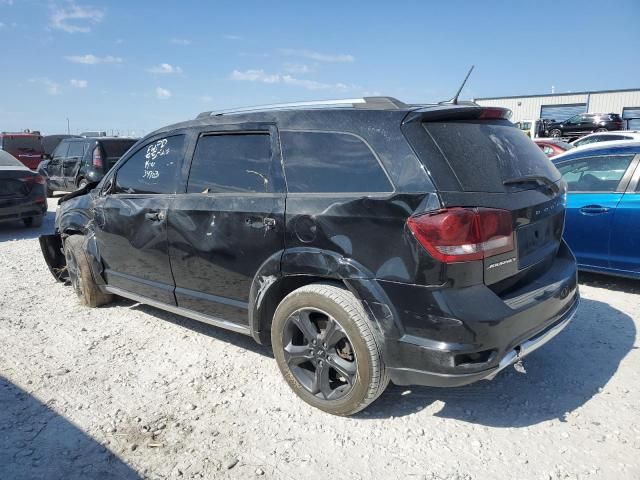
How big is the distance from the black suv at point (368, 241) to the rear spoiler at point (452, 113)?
1 cm

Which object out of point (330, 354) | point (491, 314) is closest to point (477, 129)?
point (491, 314)

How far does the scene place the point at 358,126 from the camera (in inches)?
104

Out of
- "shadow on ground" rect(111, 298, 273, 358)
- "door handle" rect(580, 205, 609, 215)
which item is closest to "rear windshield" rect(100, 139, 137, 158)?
"shadow on ground" rect(111, 298, 273, 358)

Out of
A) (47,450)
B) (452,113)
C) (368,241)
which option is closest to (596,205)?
(452,113)

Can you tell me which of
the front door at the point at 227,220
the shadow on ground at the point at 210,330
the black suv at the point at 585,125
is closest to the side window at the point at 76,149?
the shadow on ground at the point at 210,330

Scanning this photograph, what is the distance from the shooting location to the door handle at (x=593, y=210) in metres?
4.74

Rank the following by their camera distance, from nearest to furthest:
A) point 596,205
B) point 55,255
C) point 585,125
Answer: point 596,205 < point 55,255 < point 585,125

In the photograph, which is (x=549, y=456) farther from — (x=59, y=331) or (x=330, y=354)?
(x=59, y=331)

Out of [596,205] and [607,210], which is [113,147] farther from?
[607,210]

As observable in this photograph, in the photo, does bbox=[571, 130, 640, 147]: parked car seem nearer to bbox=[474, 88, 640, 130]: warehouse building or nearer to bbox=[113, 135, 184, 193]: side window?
bbox=[113, 135, 184, 193]: side window

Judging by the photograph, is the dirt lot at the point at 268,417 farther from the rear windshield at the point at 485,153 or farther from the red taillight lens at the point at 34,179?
the red taillight lens at the point at 34,179

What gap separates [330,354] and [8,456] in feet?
6.10

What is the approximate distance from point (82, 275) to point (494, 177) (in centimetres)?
409

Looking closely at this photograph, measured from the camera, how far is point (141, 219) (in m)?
3.79
